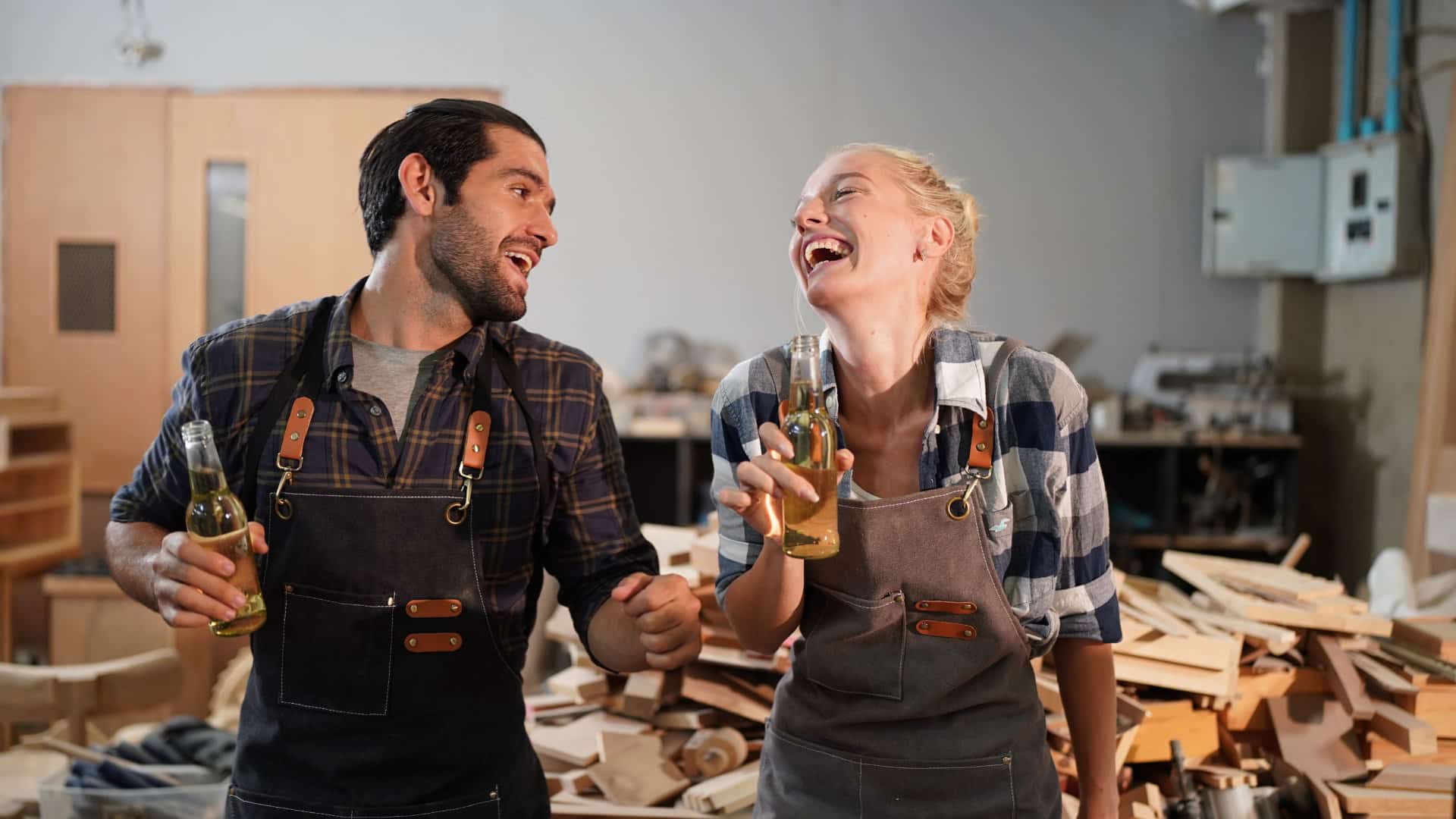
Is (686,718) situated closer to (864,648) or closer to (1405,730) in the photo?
(864,648)

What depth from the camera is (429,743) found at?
160cm

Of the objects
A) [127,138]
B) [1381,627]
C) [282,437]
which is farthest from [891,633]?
[127,138]

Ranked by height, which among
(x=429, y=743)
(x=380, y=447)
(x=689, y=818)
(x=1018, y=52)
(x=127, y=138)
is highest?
(x=1018, y=52)

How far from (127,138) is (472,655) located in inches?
210

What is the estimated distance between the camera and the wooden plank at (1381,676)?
215 centimetres

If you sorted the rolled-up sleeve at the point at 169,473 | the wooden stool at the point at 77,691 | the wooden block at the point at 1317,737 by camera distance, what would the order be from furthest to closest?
the wooden stool at the point at 77,691
the wooden block at the point at 1317,737
the rolled-up sleeve at the point at 169,473

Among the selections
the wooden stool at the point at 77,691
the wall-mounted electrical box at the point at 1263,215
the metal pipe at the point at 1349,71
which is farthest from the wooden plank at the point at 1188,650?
the metal pipe at the point at 1349,71

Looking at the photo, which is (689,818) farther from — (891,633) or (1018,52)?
(1018,52)

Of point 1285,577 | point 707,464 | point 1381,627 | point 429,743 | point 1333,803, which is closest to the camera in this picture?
point 429,743

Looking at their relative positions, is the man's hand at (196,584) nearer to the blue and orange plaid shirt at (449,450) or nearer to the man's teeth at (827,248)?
the blue and orange plaid shirt at (449,450)

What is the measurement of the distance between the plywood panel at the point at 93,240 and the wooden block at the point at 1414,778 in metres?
5.70

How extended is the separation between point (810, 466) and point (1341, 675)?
55.9 inches

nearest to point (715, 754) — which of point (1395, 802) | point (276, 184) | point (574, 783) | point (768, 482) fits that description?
point (574, 783)

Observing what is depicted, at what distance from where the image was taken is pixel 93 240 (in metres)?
5.86
